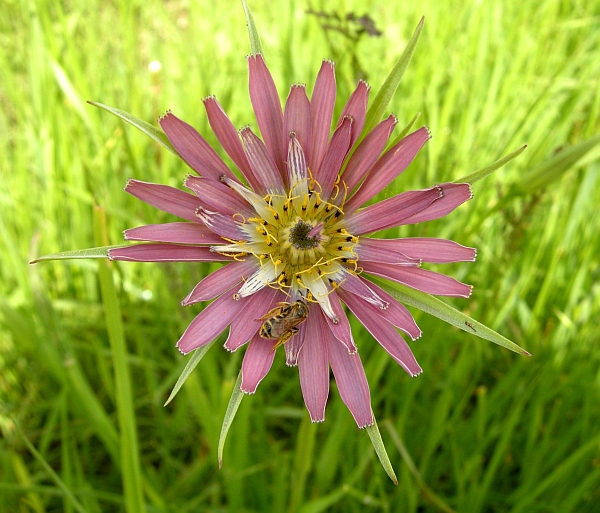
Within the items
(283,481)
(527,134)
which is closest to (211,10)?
(527,134)

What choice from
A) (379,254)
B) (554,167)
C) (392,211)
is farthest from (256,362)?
(554,167)

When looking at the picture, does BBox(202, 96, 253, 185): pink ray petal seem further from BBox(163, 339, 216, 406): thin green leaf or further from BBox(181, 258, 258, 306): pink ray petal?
BBox(163, 339, 216, 406): thin green leaf

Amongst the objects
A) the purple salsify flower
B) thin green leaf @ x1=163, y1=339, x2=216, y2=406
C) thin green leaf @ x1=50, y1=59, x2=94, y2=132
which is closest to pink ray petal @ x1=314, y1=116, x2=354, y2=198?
the purple salsify flower

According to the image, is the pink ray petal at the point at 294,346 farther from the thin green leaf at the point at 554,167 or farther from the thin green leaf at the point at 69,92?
the thin green leaf at the point at 69,92

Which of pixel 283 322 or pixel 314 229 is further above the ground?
pixel 314 229

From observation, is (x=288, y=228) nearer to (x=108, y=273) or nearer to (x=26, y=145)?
(x=108, y=273)

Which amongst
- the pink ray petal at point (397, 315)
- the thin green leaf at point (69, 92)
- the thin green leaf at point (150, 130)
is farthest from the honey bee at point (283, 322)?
the thin green leaf at point (69, 92)

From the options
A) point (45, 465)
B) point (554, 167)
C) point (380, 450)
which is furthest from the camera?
point (554, 167)

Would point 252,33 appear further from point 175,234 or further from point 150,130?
point 175,234
